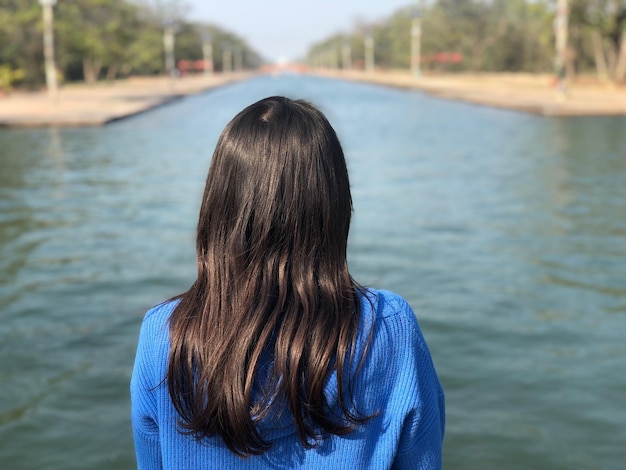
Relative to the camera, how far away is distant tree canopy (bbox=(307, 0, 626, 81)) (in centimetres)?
3428

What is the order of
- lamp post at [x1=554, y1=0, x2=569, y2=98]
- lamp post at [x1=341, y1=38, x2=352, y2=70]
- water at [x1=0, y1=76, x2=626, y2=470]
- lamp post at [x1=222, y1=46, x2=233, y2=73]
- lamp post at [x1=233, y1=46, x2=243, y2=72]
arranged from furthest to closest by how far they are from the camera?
lamp post at [x1=233, y1=46, x2=243, y2=72] → lamp post at [x1=222, y1=46, x2=233, y2=73] → lamp post at [x1=341, y1=38, x2=352, y2=70] → lamp post at [x1=554, y1=0, x2=569, y2=98] → water at [x1=0, y1=76, x2=626, y2=470]

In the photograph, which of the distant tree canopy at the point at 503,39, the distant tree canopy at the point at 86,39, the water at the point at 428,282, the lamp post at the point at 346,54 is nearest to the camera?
the water at the point at 428,282

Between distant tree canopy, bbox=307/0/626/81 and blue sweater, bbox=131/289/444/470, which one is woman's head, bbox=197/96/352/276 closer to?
blue sweater, bbox=131/289/444/470

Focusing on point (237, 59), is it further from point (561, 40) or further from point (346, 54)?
point (561, 40)

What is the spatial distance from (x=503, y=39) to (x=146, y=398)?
6193cm

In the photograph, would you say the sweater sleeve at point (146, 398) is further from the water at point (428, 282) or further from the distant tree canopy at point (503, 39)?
the distant tree canopy at point (503, 39)

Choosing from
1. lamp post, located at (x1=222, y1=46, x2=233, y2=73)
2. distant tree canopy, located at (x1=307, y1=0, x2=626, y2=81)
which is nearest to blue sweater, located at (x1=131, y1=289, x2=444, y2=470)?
distant tree canopy, located at (x1=307, y1=0, x2=626, y2=81)

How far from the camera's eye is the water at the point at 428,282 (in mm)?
4078

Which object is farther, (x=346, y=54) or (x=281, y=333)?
(x=346, y=54)

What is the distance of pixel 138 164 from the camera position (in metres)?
14.0

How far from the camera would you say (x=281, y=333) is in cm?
133

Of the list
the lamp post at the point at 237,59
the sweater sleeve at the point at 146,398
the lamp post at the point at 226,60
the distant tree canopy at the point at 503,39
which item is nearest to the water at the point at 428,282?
the sweater sleeve at the point at 146,398

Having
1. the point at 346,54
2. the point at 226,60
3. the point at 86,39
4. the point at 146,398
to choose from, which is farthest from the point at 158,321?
the point at 226,60

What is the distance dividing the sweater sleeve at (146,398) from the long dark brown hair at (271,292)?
0.15 ft
